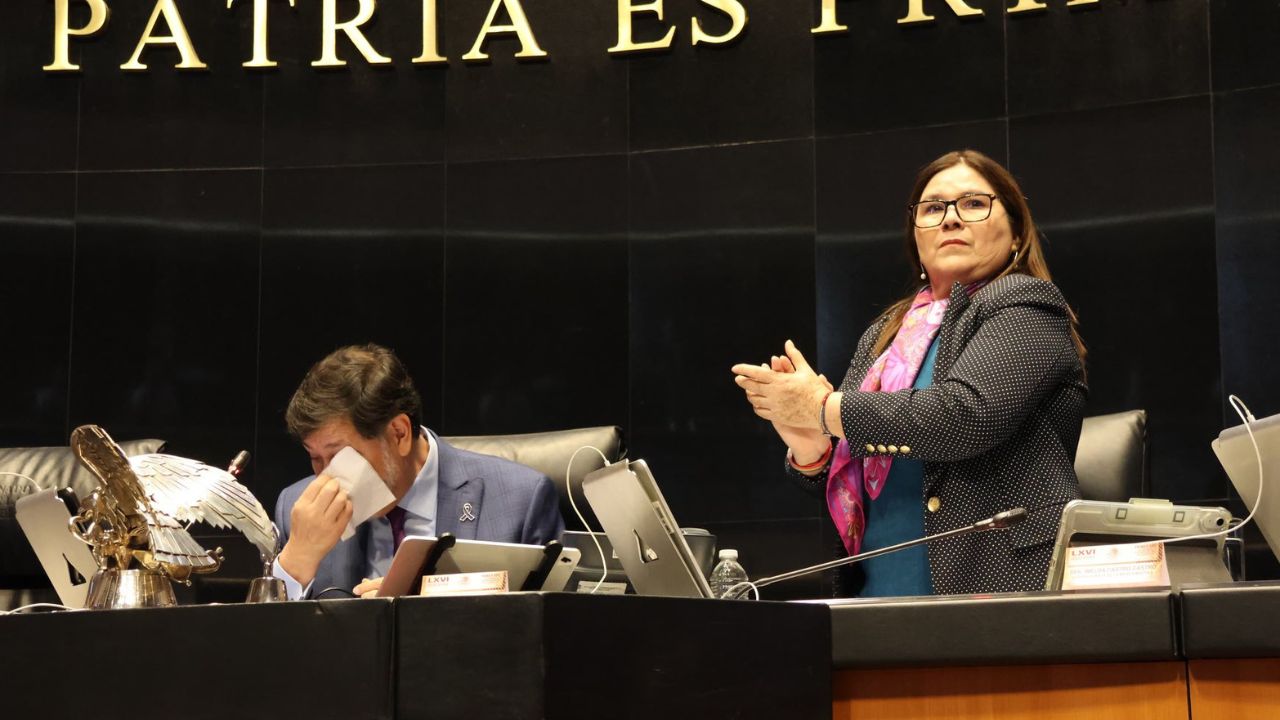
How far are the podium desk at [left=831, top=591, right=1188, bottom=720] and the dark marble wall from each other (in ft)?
8.26

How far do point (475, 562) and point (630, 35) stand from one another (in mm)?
2704

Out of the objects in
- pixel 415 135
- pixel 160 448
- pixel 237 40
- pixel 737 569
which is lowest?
pixel 737 569

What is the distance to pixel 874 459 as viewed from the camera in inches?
86.8

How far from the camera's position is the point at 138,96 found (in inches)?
173

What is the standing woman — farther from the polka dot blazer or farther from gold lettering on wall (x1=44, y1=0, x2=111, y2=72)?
gold lettering on wall (x1=44, y1=0, x2=111, y2=72)

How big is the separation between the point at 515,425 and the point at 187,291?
1.03 m

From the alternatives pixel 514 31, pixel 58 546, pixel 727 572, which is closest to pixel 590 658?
pixel 58 546

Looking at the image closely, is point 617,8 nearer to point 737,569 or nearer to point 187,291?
point 187,291

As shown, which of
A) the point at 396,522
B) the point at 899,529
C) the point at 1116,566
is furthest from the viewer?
the point at 396,522

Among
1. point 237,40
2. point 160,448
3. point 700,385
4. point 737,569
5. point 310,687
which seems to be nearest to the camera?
point 310,687

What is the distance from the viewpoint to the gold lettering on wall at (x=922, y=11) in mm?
3961

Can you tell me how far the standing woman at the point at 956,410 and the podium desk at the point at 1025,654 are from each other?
24.4 inches

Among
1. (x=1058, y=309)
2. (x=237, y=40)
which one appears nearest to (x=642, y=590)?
(x=1058, y=309)

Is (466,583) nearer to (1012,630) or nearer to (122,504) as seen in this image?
(122,504)
